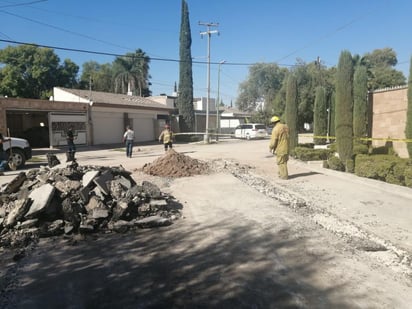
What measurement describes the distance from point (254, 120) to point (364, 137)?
145 ft

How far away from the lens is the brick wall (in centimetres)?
1215

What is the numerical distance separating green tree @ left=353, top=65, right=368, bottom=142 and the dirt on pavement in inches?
224

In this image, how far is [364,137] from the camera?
13359mm

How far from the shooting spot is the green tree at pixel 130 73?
50875 mm

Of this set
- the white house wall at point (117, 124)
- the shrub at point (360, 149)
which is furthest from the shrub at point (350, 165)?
the white house wall at point (117, 124)

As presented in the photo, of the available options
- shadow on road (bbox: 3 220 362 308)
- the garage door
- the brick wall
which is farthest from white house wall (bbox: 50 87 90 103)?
shadow on road (bbox: 3 220 362 308)

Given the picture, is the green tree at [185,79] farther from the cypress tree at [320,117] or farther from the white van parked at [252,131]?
the cypress tree at [320,117]

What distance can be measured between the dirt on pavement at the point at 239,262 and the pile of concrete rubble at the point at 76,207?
30cm

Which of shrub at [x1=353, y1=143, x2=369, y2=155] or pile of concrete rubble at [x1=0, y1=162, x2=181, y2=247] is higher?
shrub at [x1=353, y1=143, x2=369, y2=155]

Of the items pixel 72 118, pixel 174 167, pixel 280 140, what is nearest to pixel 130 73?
pixel 72 118

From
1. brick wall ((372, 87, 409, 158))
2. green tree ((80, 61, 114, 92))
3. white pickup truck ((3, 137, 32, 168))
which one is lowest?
white pickup truck ((3, 137, 32, 168))

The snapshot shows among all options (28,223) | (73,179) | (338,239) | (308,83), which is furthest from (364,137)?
(308,83)

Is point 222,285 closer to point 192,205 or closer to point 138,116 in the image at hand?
point 192,205

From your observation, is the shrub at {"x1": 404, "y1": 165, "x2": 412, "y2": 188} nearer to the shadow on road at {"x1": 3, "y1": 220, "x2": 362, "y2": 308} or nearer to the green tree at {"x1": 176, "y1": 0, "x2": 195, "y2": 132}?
the shadow on road at {"x1": 3, "y1": 220, "x2": 362, "y2": 308}
